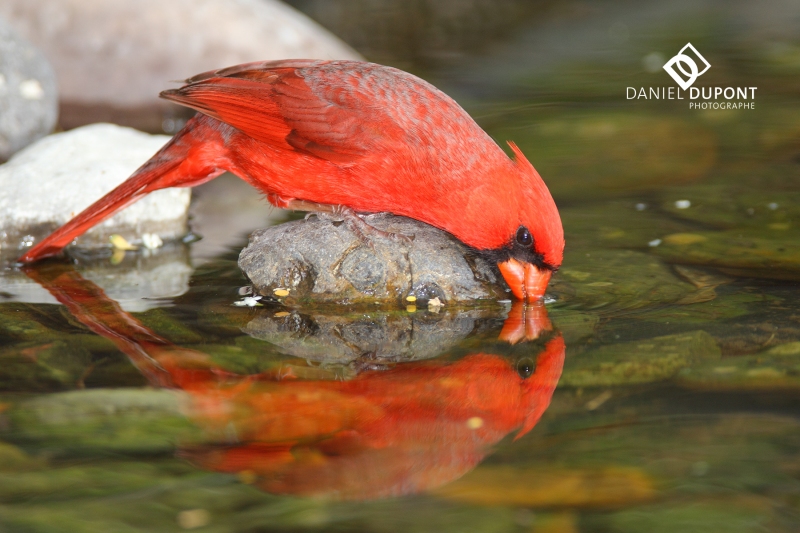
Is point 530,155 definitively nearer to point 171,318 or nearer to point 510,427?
point 171,318

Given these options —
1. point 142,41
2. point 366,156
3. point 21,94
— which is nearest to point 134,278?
point 366,156

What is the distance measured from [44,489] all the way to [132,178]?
7.67 feet

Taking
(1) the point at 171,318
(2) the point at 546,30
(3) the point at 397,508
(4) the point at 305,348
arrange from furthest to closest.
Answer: (2) the point at 546,30
(1) the point at 171,318
(4) the point at 305,348
(3) the point at 397,508

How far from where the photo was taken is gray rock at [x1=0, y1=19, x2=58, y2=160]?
674 cm

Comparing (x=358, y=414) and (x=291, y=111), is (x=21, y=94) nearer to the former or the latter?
(x=291, y=111)

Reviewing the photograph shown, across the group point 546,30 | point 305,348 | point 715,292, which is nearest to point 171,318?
point 305,348

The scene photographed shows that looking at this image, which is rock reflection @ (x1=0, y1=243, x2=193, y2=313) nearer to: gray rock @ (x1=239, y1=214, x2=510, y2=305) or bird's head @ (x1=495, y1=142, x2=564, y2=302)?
gray rock @ (x1=239, y1=214, x2=510, y2=305)

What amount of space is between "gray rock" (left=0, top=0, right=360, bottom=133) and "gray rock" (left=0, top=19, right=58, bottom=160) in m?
1.32

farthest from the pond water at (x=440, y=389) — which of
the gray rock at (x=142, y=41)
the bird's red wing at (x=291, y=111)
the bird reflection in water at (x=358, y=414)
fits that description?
the gray rock at (x=142, y=41)

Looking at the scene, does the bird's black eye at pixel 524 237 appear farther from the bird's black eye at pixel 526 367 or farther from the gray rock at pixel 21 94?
the gray rock at pixel 21 94

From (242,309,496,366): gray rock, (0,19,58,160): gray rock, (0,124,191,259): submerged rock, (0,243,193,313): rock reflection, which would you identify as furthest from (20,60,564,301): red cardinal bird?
(0,19,58,160): gray rock

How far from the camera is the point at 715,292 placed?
450cm

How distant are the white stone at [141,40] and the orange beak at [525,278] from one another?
444 centimetres

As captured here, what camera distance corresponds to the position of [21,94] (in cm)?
681
